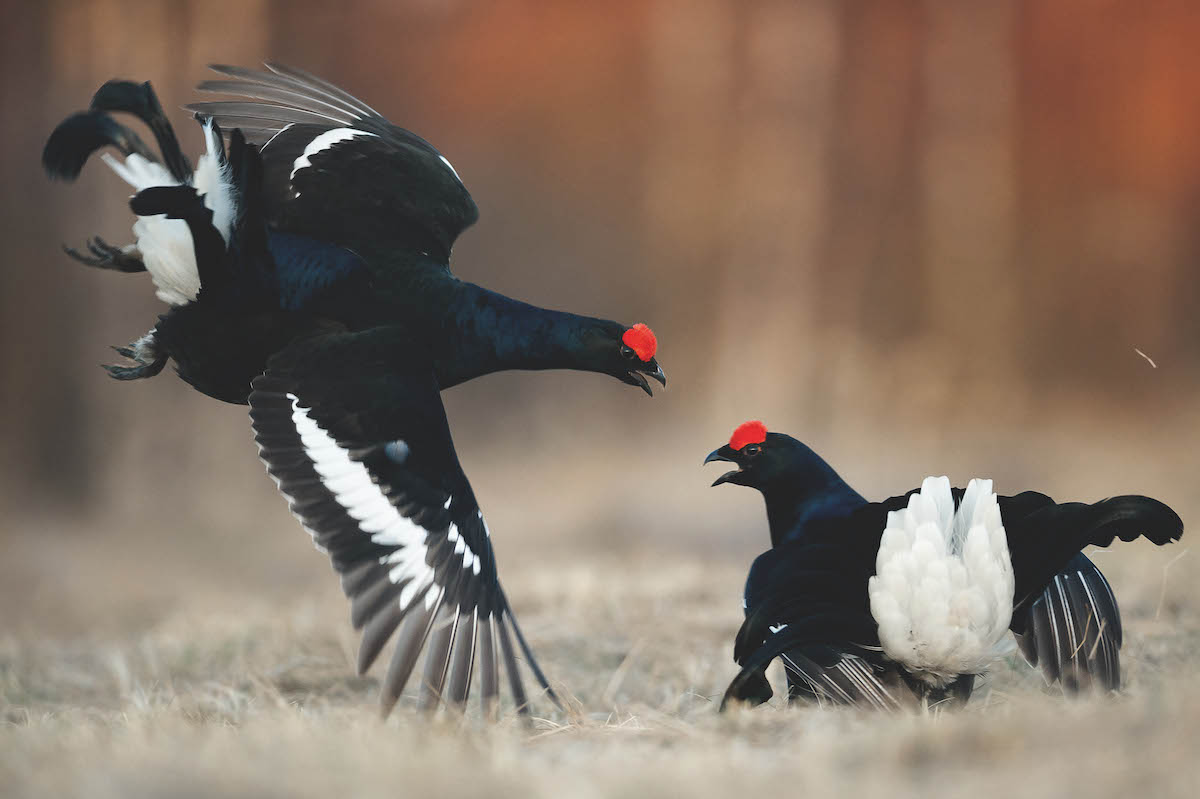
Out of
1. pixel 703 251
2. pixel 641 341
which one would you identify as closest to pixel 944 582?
pixel 641 341

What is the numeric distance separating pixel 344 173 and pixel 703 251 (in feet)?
13.0

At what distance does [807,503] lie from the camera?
2.49 m

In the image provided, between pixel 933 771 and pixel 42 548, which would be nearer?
pixel 933 771

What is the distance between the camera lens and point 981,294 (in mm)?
6414

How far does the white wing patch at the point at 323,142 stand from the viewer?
2740 mm

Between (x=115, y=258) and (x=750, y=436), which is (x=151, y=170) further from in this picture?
(x=750, y=436)

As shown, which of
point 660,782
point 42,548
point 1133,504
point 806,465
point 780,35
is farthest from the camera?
point 780,35

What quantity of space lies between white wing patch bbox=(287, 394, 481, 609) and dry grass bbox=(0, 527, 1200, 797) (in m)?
0.26

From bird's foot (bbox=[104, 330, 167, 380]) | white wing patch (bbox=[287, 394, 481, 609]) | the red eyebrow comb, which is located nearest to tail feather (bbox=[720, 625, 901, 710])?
white wing patch (bbox=[287, 394, 481, 609])

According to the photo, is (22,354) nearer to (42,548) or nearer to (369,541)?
(42,548)

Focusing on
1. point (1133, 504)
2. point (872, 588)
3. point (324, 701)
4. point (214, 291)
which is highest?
point (214, 291)

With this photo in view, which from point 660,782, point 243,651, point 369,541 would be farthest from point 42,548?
point 660,782

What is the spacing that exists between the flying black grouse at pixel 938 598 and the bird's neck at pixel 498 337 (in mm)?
788

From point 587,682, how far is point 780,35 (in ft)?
15.2
